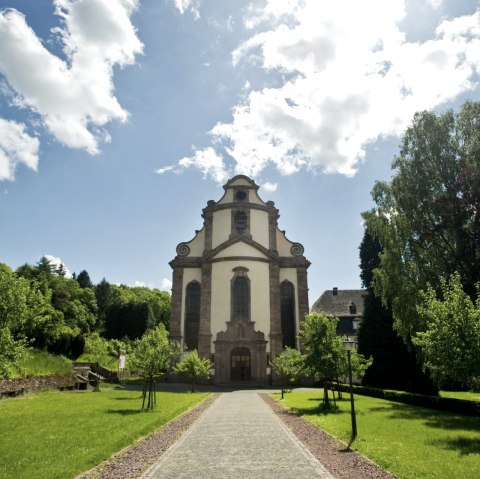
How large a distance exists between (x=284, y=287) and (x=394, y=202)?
24545 mm

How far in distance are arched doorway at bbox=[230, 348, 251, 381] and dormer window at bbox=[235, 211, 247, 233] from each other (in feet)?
51.8

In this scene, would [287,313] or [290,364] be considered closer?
[290,364]

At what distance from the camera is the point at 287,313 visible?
2052 inches

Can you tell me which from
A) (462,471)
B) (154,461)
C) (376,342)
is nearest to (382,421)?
(462,471)

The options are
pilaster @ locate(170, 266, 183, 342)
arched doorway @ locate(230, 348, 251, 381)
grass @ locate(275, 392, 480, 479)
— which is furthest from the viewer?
pilaster @ locate(170, 266, 183, 342)

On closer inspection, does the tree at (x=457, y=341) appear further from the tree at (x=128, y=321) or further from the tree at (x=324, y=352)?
the tree at (x=128, y=321)

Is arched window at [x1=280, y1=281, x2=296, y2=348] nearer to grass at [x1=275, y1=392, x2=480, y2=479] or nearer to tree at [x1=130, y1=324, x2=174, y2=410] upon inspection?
grass at [x1=275, y1=392, x2=480, y2=479]

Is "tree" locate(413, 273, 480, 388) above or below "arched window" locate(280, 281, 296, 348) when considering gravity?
below

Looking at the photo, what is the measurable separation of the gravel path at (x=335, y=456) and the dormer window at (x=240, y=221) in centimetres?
3920

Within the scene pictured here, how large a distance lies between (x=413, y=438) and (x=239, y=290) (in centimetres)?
3747

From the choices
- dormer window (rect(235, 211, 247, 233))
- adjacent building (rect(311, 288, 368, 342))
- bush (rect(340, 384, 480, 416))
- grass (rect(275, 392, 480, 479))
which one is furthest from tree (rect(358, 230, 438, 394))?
dormer window (rect(235, 211, 247, 233))

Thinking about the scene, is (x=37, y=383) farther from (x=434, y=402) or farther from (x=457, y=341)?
(x=457, y=341)

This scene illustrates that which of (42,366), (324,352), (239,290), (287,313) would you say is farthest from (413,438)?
(287,313)

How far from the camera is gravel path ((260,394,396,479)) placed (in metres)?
9.78
